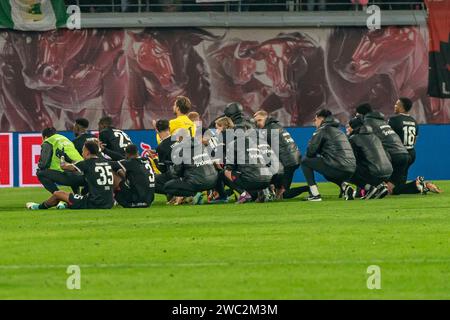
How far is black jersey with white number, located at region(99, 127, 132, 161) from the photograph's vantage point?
25.1 meters

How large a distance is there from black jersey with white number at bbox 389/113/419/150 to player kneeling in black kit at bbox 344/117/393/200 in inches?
46.9

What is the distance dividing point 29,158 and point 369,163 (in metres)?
9.30

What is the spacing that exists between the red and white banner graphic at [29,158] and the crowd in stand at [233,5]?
759 centimetres

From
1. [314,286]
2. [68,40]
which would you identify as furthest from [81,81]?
[314,286]

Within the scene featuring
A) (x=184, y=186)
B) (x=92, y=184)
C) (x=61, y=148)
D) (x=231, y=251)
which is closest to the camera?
(x=231, y=251)

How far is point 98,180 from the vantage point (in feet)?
73.4

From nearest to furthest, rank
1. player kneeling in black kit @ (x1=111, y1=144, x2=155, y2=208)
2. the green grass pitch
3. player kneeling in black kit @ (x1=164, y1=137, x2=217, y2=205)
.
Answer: the green grass pitch → player kneeling in black kit @ (x1=111, y1=144, x2=155, y2=208) → player kneeling in black kit @ (x1=164, y1=137, x2=217, y2=205)

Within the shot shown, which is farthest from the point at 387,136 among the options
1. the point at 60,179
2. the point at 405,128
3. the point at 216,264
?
the point at 216,264

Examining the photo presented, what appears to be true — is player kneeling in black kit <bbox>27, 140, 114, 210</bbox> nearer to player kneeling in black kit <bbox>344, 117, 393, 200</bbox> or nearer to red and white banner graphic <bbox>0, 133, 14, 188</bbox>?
player kneeling in black kit <bbox>344, 117, 393, 200</bbox>

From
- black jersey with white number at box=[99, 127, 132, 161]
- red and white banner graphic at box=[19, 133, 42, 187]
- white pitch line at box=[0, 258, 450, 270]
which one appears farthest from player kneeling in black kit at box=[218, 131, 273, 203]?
white pitch line at box=[0, 258, 450, 270]

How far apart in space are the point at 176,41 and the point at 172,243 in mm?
21822

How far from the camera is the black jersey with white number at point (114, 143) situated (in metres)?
25.1

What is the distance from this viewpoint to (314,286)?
12938 mm

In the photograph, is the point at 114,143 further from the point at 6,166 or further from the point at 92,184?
the point at 6,166
